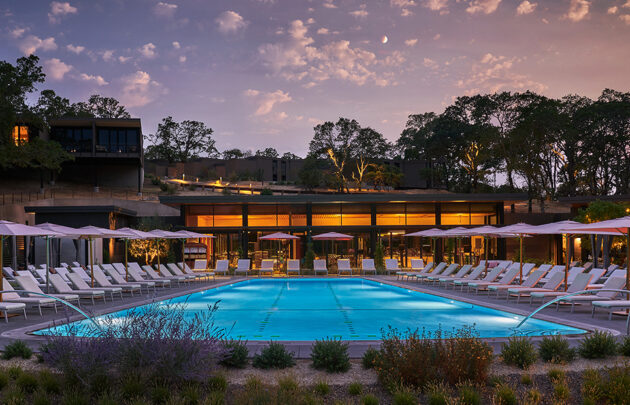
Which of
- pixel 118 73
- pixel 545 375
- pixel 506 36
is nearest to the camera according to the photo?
pixel 545 375

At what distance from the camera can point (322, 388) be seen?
217 inches

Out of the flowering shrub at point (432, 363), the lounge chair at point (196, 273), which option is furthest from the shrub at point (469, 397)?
the lounge chair at point (196, 273)

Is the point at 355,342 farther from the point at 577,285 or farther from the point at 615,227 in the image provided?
the point at 577,285

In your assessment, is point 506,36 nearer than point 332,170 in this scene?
Yes

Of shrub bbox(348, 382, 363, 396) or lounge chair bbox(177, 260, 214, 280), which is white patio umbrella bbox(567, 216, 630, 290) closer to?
shrub bbox(348, 382, 363, 396)

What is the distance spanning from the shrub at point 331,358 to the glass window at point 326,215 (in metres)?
22.9

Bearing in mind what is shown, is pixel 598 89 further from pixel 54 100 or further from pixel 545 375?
pixel 545 375

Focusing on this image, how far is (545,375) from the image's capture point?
233 inches

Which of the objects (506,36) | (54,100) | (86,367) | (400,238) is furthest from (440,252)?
(54,100)

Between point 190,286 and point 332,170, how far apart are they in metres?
46.9

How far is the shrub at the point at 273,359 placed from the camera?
6328 millimetres

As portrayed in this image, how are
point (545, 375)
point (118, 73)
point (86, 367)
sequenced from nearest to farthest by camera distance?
point (86, 367) → point (545, 375) → point (118, 73)

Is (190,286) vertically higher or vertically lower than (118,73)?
lower

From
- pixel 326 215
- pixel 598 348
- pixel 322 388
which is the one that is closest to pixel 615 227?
pixel 598 348
